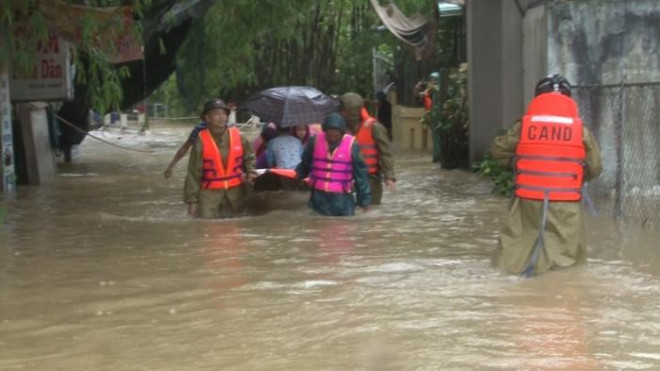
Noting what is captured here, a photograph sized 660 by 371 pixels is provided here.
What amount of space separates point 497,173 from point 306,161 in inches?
182

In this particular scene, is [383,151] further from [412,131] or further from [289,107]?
[412,131]

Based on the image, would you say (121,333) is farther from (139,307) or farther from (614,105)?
(614,105)

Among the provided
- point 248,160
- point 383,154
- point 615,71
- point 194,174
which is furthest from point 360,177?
point 615,71

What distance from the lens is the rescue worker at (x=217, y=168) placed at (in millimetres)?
11727

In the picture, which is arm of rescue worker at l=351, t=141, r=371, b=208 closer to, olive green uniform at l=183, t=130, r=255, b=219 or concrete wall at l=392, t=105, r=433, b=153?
olive green uniform at l=183, t=130, r=255, b=219

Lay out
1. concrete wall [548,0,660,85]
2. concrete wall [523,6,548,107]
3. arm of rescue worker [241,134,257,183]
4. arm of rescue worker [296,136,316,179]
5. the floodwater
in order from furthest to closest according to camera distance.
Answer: concrete wall [523,6,548,107], concrete wall [548,0,660,85], arm of rescue worker [241,134,257,183], arm of rescue worker [296,136,316,179], the floodwater

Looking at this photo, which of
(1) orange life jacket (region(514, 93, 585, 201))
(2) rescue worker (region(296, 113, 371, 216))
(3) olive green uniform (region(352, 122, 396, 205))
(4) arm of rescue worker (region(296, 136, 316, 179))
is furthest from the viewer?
(3) olive green uniform (region(352, 122, 396, 205))

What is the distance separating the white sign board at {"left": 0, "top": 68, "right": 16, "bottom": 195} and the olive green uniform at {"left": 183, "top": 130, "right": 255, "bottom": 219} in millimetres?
4254

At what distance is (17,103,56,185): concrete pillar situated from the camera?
58.4 feet

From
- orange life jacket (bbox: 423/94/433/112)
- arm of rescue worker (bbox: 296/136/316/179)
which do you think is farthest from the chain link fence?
orange life jacket (bbox: 423/94/433/112)

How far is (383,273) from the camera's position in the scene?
9062 mm

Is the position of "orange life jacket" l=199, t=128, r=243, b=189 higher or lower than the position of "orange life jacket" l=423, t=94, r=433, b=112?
higher

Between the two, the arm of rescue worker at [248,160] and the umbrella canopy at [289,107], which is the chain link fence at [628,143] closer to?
the umbrella canopy at [289,107]

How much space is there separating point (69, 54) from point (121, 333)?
8914mm
